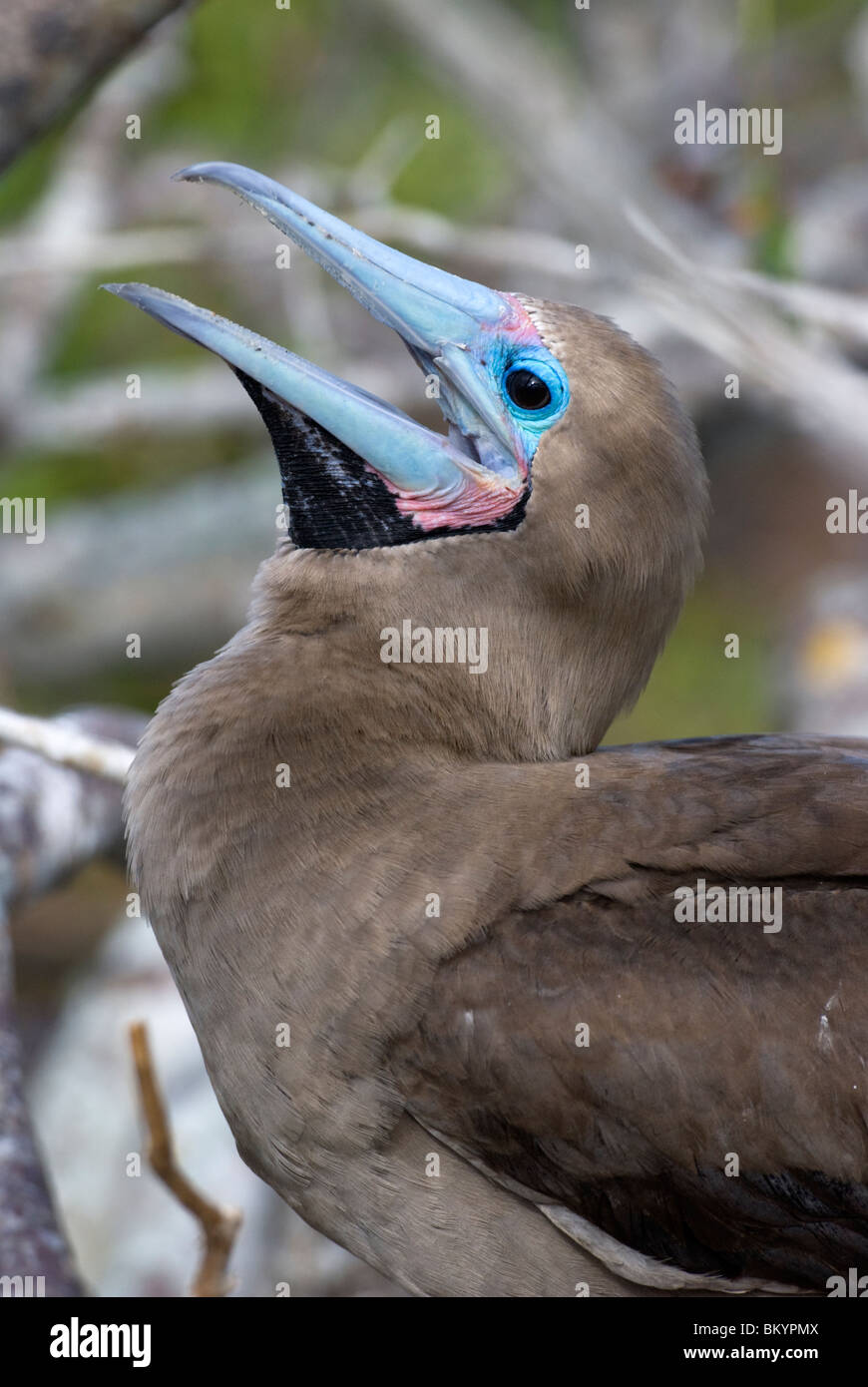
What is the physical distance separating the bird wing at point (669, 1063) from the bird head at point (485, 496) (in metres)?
0.51

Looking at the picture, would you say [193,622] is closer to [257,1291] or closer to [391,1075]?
[257,1291]

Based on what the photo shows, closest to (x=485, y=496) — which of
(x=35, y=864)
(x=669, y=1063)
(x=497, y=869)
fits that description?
(x=497, y=869)

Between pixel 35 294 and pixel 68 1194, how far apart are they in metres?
3.99

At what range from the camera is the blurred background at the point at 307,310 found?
4.40 metres

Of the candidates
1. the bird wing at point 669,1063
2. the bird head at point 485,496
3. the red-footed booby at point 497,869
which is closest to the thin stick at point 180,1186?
the red-footed booby at point 497,869

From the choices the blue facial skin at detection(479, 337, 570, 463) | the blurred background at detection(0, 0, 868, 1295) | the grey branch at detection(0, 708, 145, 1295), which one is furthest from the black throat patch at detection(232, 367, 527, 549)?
the grey branch at detection(0, 708, 145, 1295)

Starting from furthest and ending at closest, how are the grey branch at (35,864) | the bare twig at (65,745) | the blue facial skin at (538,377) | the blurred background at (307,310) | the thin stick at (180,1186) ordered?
the blurred background at (307,310) < the bare twig at (65,745) < the blue facial skin at (538,377) < the thin stick at (180,1186) < the grey branch at (35,864)

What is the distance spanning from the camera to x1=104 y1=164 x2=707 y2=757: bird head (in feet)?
10.5

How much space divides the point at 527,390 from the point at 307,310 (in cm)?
329

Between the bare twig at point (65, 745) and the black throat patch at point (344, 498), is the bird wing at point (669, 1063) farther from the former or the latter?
the bare twig at point (65, 745)

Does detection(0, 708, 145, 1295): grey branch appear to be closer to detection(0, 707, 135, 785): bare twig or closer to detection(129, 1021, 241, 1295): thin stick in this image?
detection(0, 707, 135, 785): bare twig

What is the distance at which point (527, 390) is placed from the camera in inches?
128

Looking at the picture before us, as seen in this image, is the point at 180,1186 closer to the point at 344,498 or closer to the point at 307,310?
the point at 344,498
